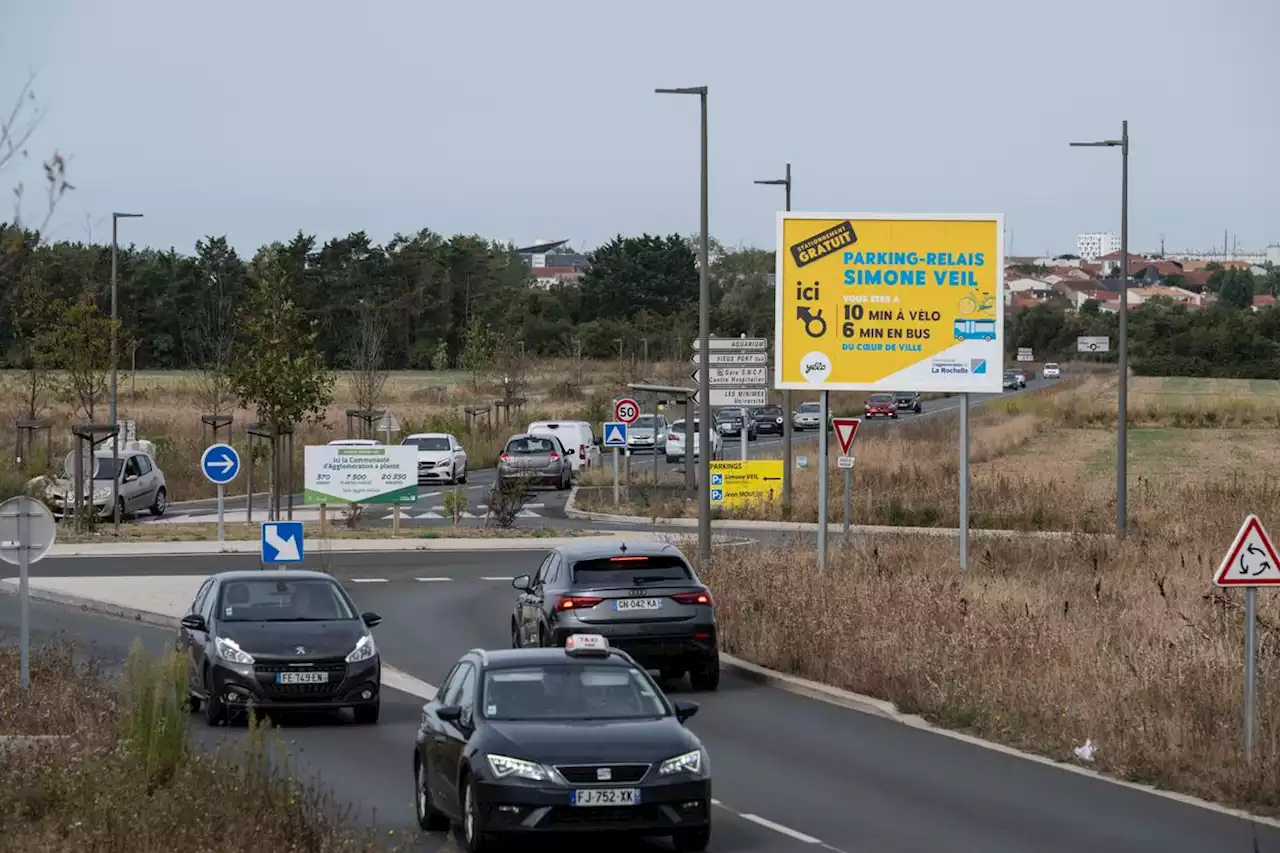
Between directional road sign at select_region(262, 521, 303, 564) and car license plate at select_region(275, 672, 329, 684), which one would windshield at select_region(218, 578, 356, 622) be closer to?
car license plate at select_region(275, 672, 329, 684)

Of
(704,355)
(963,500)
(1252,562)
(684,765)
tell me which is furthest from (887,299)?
(684,765)

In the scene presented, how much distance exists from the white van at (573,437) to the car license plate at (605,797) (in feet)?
181

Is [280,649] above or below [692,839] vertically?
above

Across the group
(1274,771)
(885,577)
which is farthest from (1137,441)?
(1274,771)

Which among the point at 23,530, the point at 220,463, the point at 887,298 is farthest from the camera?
the point at 220,463

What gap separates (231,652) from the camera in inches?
739

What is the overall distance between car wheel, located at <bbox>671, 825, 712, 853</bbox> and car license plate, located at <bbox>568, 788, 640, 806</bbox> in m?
0.40

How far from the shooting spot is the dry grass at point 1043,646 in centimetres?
1608

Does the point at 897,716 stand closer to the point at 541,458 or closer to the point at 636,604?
the point at 636,604

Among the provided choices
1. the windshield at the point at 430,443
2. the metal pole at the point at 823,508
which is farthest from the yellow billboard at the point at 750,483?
the metal pole at the point at 823,508

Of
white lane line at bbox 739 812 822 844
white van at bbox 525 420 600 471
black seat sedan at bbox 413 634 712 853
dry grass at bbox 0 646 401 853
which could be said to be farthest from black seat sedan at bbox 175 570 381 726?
white van at bbox 525 420 600 471

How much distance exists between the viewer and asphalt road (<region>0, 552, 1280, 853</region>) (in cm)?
1305

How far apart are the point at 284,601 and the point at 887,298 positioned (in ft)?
44.9

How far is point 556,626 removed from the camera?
68.3ft
